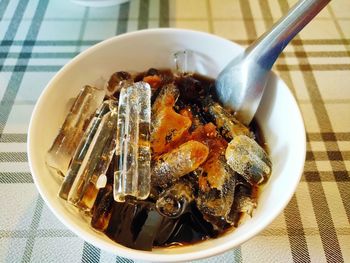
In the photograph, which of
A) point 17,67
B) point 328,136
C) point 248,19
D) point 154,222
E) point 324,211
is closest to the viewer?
point 154,222

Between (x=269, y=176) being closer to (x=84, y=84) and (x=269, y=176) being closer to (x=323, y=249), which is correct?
(x=323, y=249)

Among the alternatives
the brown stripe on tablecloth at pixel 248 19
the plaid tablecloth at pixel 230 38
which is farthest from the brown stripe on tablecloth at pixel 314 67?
the brown stripe on tablecloth at pixel 248 19

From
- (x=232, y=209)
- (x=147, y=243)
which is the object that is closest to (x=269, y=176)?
(x=232, y=209)

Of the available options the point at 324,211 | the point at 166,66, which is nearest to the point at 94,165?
the point at 166,66

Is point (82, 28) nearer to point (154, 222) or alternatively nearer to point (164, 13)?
point (164, 13)

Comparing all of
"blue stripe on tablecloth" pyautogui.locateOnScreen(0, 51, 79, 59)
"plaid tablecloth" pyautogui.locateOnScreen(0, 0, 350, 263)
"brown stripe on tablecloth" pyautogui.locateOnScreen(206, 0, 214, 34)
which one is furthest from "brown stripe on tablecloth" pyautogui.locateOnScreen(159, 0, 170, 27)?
"blue stripe on tablecloth" pyautogui.locateOnScreen(0, 51, 79, 59)

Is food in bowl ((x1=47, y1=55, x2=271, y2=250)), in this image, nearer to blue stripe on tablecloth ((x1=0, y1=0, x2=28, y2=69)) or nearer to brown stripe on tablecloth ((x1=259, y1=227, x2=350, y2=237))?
brown stripe on tablecloth ((x1=259, y1=227, x2=350, y2=237))
